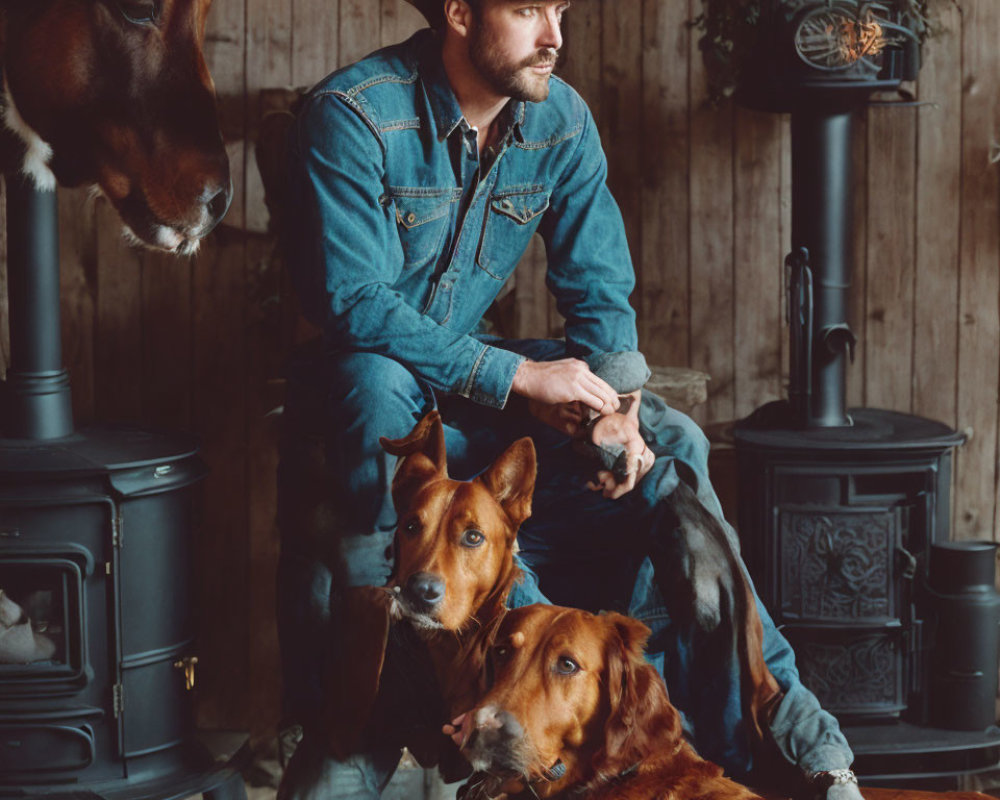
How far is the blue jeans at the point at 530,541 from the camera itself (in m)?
2.31

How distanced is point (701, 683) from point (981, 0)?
79.3 inches

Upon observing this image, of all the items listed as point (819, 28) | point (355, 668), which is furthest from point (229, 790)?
point (819, 28)

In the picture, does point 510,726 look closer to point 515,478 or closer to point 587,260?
point 515,478

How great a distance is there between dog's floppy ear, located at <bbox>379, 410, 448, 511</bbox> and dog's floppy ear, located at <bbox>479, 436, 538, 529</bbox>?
84 millimetres

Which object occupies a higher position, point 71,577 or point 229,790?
point 71,577

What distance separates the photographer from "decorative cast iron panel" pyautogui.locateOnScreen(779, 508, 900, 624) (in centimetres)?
310

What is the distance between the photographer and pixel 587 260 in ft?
8.48

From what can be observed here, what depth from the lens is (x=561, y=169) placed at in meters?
2.54

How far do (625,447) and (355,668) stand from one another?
1.96ft

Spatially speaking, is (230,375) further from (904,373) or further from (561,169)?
(904,373)

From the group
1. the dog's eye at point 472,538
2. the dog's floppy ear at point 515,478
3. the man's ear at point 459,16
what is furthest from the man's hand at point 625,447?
the man's ear at point 459,16

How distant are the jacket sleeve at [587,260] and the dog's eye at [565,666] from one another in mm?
647

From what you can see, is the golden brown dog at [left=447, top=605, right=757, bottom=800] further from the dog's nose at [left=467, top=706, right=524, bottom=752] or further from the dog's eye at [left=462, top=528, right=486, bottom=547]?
the dog's eye at [left=462, top=528, right=486, bottom=547]

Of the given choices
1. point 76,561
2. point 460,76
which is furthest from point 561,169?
point 76,561
